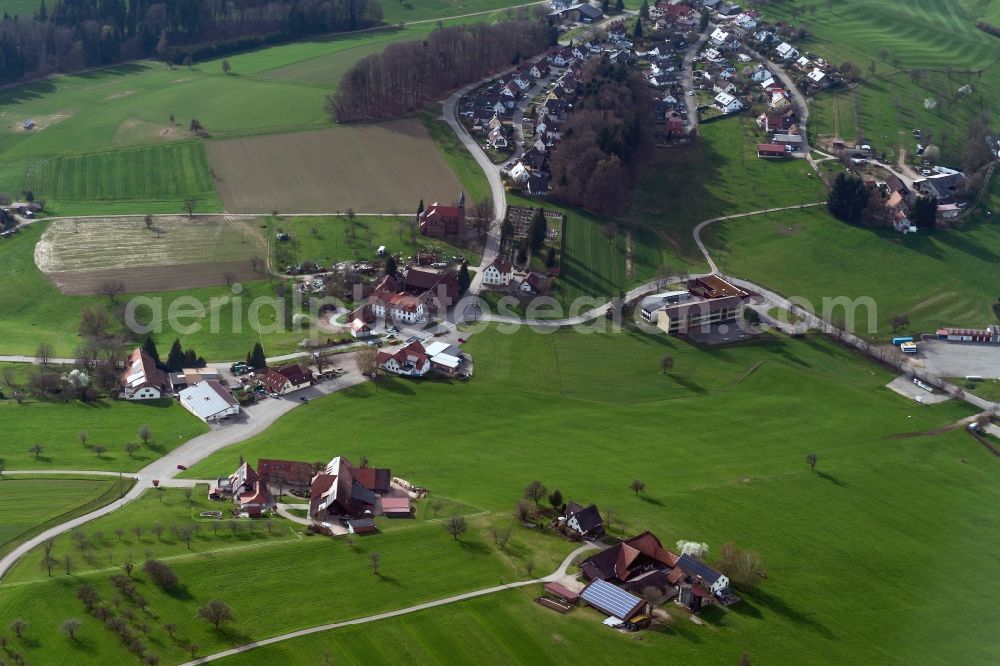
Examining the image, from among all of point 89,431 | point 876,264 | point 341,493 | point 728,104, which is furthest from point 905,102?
point 89,431

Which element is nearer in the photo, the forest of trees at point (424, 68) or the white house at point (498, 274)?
the white house at point (498, 274)

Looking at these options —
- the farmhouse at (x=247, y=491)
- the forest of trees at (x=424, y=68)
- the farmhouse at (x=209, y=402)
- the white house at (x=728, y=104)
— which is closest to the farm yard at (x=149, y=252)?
the farmhouse at (x=209, y=402)

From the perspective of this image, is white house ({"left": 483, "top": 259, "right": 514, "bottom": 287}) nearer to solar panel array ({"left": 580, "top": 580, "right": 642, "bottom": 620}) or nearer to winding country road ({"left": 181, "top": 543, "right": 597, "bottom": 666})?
winding country road ({"left": 181, "top": 543, "right": 597, "bottom": 666})

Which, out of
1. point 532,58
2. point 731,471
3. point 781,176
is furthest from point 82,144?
point 731,471

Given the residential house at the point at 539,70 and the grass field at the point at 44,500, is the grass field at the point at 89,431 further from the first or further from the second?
the residential house at the point at 539,70

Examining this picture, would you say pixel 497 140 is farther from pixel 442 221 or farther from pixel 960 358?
pixel 960 358

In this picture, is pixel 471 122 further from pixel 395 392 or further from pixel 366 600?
pixel 366 600
